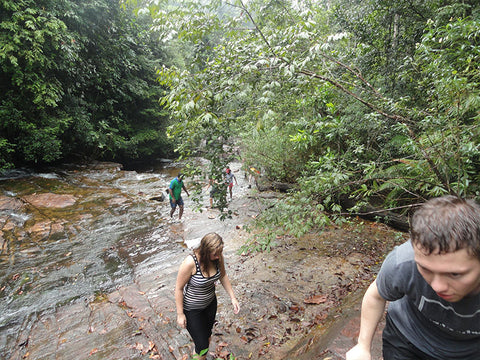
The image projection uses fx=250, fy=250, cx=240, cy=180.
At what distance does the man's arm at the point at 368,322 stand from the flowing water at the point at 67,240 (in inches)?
220

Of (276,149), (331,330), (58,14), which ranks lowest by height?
(331,330)

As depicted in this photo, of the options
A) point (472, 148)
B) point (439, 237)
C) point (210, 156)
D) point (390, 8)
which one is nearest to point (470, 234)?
point (439, 237)

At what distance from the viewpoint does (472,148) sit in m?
2.63

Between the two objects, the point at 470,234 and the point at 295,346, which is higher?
the point at 470,234

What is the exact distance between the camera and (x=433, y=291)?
119cm

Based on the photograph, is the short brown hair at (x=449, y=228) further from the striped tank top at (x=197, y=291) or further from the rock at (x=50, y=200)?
the rock at (x=50, y=200)

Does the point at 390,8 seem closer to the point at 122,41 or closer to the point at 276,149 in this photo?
the point at 276,149

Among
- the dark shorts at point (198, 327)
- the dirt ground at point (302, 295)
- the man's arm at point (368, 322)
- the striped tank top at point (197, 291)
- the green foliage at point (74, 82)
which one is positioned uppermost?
the green foliage at point (74, 82)

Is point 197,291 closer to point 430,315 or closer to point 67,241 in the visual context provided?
point 430,315

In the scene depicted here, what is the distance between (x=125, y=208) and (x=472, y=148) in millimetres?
11396

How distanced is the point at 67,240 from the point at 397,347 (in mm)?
9499

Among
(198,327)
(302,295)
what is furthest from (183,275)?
(302,295)

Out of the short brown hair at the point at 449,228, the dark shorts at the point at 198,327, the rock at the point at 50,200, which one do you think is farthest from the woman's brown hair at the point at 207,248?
the rock at the point at 50,200

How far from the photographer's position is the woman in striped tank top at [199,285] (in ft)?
8.64
